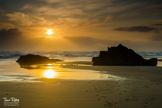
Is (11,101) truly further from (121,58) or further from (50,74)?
(121,58)

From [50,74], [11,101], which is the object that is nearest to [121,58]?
[50,74]

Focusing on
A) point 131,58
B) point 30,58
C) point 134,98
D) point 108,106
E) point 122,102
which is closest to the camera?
point 108,106

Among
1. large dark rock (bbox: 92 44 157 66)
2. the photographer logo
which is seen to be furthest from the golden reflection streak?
large dark rock (bbox: 92 44 157 66)

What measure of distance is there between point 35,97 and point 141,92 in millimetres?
4769

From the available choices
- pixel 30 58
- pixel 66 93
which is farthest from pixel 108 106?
pixel 30 58

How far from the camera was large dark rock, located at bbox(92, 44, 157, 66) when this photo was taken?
22.9m

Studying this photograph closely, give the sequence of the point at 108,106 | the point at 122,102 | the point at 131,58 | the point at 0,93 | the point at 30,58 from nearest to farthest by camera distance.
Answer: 1. the point at 108,106
2. the point at 122,102
3. the point at 0,93
4. the point at 131,58
5. the point at 30,58

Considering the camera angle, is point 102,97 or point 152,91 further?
point 152,91

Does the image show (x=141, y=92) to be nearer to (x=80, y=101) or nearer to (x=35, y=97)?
(x=80, y=101)

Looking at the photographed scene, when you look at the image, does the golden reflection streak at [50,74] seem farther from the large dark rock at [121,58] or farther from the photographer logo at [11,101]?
the large dark rock at [121,58]

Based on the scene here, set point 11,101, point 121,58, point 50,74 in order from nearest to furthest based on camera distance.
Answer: point 11,101
point 50,74
point 121,58

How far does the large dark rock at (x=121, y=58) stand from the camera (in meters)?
22.9

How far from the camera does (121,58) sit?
2348 centimetres

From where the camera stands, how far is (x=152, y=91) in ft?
25.0
